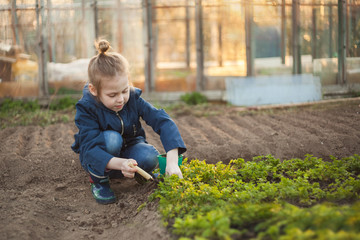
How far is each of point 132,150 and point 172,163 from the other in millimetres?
514

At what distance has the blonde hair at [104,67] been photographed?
2900 millimetres

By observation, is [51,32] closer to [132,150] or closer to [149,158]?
[132,150]

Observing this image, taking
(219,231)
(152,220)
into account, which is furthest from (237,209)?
(152,220)

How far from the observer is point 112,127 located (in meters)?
3.19

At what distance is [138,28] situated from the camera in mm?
7363

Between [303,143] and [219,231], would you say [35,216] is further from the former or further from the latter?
[303,143]

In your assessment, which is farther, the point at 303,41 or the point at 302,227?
the point at 303,41

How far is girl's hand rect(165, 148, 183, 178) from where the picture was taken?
112 inches

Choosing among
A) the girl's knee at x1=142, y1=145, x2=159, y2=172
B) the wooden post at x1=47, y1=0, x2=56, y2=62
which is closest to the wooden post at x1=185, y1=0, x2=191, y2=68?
the wooden post at x1=47, y1=0, x2=56, y2=62

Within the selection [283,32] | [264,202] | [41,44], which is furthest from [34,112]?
[264,202]

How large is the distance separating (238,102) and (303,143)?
10.4ft

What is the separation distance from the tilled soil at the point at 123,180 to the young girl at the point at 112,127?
240 mm

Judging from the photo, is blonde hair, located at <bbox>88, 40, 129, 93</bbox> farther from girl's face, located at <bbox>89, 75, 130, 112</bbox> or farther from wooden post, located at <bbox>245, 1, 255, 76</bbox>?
wooden post, located at <bbox>245, 1, 255, 76</bbox>

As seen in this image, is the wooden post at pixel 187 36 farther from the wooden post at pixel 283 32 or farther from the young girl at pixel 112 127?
the young girl at pixel 112 127
